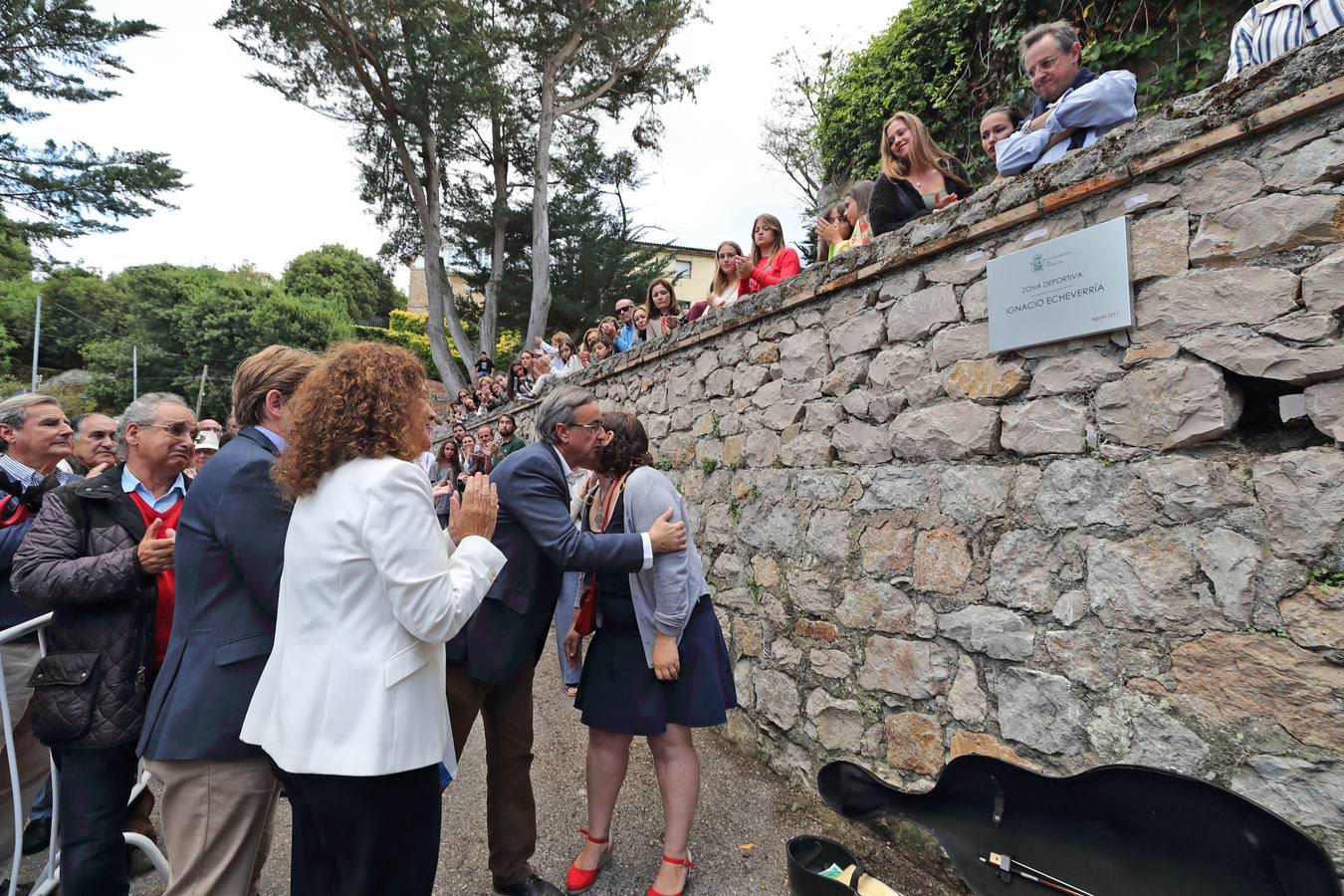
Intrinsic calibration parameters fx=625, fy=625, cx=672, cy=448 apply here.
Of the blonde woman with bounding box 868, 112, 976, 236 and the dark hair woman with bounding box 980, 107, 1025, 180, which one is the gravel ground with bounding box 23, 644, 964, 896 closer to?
the blonde woman with bounding box 868, 112, 976, 236

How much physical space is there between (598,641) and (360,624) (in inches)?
46.0

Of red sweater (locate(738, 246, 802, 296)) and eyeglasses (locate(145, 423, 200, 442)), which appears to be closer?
eyeglasses (locate(145, 423, 200, 442))

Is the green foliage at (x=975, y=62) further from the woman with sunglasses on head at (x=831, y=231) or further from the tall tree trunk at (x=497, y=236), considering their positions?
the tall tree trunk at (x=497, y=236)

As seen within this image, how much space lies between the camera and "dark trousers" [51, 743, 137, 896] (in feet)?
6.43

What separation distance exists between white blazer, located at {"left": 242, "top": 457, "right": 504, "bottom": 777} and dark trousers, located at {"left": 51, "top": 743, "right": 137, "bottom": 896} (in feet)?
3.05

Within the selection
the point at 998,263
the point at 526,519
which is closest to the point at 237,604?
the point at 526,519

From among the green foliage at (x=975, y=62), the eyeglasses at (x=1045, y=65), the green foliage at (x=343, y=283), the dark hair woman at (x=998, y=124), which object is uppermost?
the green foliage at (x=343, y=283)

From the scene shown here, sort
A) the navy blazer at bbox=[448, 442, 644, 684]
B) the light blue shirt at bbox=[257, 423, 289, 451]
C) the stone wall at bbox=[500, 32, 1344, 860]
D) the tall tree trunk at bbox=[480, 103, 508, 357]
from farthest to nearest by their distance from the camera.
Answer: the tall tree trunk at bbox=[480, 103, 508, 357] < the navy blazer at bbox=[448, 442, 644, 684] < the light blue shirt at bbox=[257, 423, 289, 451] < the stone wall at bbox=[500, 32, 1344, 860]

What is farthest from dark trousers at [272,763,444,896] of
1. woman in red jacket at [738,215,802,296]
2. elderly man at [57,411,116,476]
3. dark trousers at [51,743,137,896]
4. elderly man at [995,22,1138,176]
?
woman in red jacket at [738,215,802,296]

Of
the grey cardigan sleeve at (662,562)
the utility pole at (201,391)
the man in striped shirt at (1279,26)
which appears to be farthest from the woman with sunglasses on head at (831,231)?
the utility pole at (201,391)

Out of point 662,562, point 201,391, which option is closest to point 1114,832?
point 662,562

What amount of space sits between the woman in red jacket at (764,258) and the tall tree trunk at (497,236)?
13071 mm

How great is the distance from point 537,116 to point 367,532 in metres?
17.8

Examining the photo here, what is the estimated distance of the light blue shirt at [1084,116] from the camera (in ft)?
7.66
